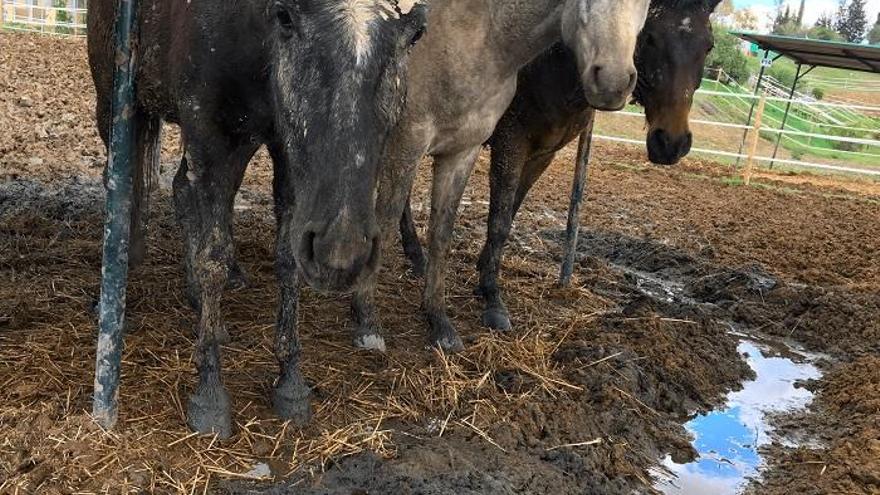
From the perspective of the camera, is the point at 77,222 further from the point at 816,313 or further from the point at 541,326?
the point at 816,313

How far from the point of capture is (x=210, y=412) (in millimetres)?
3086

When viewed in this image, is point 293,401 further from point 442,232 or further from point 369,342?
point 442,232

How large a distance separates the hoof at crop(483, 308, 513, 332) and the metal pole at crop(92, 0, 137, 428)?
2554mm

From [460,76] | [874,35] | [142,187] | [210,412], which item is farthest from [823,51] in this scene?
[874,35]

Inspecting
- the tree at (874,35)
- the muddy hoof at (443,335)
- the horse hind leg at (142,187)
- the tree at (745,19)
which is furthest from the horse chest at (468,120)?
the tree at (874,35)

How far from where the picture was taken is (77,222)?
5.70 meters

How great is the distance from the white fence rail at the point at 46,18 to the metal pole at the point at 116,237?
70.6ft

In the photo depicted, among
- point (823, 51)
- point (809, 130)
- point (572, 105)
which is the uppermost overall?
point (823, 51)

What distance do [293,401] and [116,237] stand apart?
103 centimetres

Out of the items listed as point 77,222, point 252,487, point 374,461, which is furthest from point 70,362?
point 77,222

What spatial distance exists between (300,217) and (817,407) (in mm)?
3586

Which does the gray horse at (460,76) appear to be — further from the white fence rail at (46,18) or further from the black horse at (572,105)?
the white fence rail at (46,18)

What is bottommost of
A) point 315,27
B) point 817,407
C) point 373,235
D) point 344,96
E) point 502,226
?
point 817,407

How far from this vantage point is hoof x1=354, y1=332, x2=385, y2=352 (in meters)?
4.19
